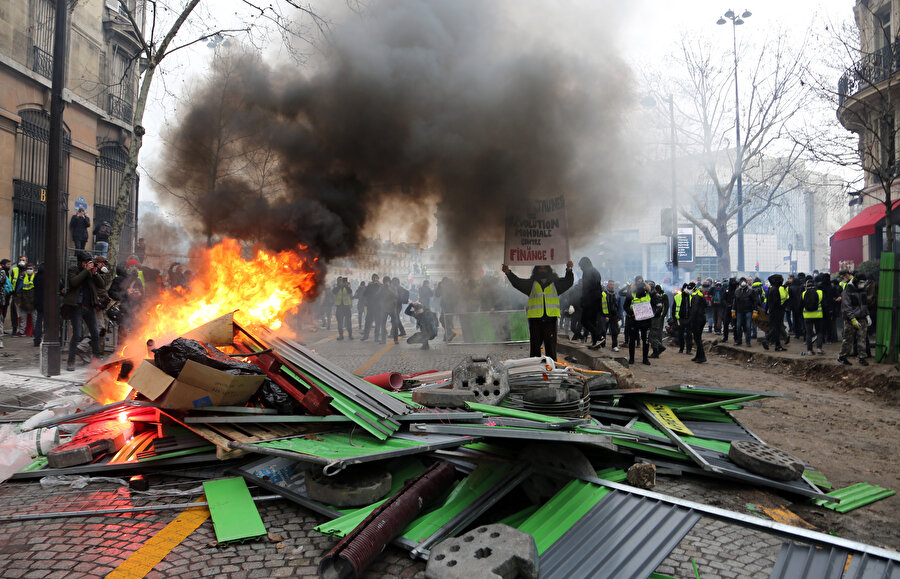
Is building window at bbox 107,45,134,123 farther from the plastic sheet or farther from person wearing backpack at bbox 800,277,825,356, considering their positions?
person wearing backpack at bbox 800,277,825,356

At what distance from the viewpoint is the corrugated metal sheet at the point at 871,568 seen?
247cm

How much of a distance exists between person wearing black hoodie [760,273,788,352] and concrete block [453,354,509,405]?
9.85m

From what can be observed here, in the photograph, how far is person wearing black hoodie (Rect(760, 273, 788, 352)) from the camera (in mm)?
12643

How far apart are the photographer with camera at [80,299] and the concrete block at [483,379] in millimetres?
6879

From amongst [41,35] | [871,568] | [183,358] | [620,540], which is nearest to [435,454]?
[620,540]

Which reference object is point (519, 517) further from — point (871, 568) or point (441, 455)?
point (871, 568)

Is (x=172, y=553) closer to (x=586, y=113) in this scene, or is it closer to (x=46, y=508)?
(x=46, y=508)

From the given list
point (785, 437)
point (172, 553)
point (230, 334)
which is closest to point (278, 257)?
point (230, 334)

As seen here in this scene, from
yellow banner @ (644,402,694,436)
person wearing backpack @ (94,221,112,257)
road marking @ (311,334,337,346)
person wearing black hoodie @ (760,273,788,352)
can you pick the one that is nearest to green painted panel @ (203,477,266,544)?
yellow banner @ (644,402,694,436)

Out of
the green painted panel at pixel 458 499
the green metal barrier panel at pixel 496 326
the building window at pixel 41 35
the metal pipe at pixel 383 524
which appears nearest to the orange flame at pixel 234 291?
the metal pipe at pixel 383 524

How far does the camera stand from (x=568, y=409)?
4.68 meters

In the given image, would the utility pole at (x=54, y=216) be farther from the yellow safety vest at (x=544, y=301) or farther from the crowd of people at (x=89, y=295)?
the yellow safety vest at (x=544, y=301)

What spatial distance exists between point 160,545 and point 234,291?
411cm

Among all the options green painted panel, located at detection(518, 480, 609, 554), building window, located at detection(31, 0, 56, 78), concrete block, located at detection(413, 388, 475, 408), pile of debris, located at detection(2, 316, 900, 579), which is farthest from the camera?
building window, located at detection(31, 0, 56, 78)
